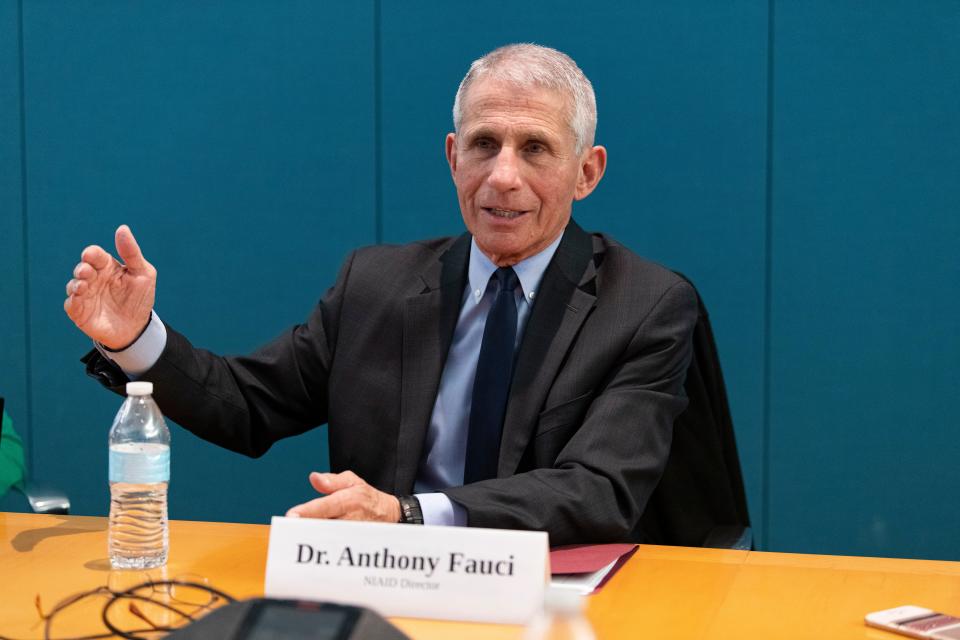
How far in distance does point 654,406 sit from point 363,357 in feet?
1.81

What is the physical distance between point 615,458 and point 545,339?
0.28 meters

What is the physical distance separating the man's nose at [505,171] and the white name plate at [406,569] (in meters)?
0.85

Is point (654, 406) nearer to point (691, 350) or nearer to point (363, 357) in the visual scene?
point (691, 350)

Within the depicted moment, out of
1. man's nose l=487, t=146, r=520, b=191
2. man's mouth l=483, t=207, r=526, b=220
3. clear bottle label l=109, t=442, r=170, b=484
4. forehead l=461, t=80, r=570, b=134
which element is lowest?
clear bottle label l=109, t=442, r=170, b=484

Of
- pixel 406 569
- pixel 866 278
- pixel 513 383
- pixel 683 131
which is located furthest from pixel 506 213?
pixel 866 278

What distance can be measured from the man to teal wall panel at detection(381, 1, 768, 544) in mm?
864

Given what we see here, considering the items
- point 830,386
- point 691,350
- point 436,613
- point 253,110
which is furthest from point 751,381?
point 436,613

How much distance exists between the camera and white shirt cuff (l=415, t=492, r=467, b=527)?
5.05 ft

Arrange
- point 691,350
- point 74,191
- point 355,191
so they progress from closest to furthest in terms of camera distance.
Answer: point 691,350
point 355,191
point 74,191

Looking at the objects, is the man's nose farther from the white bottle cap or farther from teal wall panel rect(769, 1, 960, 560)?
teal wall panel rect(769, 1, 960, 560)

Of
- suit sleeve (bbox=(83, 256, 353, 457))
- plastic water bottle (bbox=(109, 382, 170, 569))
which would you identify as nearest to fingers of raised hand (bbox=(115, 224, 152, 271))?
suit sleeve (bbox=(83, 256, 353, 457))

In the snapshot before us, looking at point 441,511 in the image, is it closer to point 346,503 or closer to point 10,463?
point 346,503

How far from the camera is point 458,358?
6.52 ft

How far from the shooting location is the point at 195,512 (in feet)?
11.0
